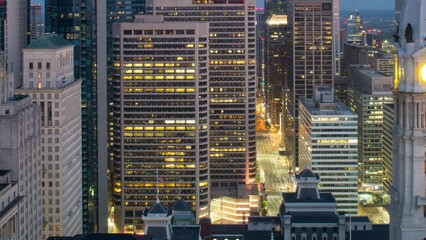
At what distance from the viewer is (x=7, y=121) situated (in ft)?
283

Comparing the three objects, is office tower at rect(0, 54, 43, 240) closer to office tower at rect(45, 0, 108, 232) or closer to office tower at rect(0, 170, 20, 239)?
office tower at rect(0, 170, 20, 239)

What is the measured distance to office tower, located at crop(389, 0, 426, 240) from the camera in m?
42.9

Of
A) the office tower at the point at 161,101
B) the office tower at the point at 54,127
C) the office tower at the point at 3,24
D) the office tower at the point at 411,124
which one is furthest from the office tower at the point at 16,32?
the office tower at the point at 411,124

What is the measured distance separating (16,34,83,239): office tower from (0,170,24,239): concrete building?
28.0 m

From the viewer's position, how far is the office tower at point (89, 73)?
471 feet

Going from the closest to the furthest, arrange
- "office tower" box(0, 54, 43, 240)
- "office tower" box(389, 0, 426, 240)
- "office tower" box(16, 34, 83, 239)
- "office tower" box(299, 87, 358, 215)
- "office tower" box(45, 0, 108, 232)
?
"office tower" box(389, 0, 426, 240)
"office tower" box(0, 54, 43, 240)
"office tower" box(16, 34, 83, 239)
"office tower" box(45, 0, 108, 232)
"office tower" box(299, 87, 358, 215)

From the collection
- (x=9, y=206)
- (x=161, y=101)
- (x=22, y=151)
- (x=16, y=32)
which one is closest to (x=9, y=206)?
(x=9, y=206)

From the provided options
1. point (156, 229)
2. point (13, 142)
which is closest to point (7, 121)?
point (13, 142)

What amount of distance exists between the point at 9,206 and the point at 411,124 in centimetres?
4998

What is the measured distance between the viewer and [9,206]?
80.3 metres

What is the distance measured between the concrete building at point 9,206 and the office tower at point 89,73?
56222mm

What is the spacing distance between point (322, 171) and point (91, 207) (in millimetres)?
54172

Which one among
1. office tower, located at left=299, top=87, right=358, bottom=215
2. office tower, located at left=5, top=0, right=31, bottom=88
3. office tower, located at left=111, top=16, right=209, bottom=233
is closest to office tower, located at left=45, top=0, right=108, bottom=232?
office tower, located at left=111, top=16, right=209, bottom=233

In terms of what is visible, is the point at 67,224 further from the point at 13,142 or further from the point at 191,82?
the point at 191,82
